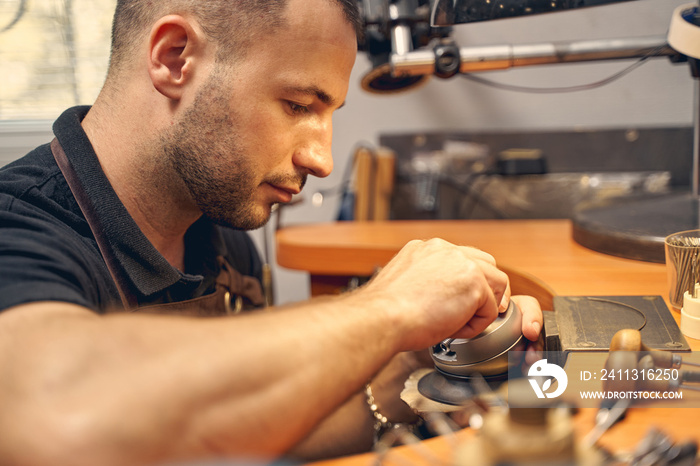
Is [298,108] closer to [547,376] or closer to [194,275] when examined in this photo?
[194,275]

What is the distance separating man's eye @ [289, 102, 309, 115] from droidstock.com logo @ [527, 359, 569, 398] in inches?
19.3

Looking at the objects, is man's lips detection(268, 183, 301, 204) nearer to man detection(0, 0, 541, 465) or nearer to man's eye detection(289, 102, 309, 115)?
man detection(0, 0, 541, 465)

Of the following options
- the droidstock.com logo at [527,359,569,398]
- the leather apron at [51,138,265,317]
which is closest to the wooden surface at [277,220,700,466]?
the droidstock.com logo at [527,359,569,398]

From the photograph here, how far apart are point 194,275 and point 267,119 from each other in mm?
306

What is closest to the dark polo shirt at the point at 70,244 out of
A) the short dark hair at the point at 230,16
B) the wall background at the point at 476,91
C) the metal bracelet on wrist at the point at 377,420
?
the short dark hair at the point at 230,16

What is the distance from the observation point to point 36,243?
61 cm

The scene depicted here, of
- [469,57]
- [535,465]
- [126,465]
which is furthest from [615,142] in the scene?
[126,465]

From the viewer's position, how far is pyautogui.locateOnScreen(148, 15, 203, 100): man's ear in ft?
2.75

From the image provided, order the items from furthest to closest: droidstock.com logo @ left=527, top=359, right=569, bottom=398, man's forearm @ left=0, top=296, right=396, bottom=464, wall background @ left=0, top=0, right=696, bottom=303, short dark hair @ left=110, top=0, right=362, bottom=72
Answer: wall background @ left=0, top=0, right=696, bottom=303
short dark hair @ left=110, top=0, right=362, bottom=72
droidstock.com logo @ left=527, top=359, right=569, bottom=398
man's forearm @ left=0, top=296, right=396, bottom=464

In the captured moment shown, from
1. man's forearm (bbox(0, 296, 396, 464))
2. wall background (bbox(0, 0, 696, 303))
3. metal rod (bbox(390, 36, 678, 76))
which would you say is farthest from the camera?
wall background (bbox(0, 0, 696, 303))

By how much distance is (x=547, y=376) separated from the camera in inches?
23.2

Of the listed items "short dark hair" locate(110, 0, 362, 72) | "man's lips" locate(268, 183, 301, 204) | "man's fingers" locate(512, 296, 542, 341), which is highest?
"short dark hair" locate(110, 0, 362, 72)

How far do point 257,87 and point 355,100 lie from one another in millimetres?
1033

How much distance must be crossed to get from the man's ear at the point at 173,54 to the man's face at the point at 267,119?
0.04m
